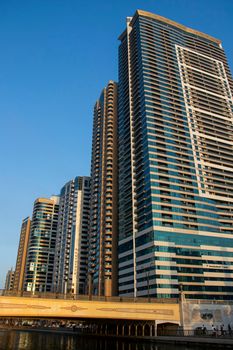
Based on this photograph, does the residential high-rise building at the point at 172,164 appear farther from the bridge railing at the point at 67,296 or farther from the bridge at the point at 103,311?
the bridge railing at the point at 67,296

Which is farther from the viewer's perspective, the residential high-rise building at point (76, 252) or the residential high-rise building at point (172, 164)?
the residential high-rise building at point (76, 252)

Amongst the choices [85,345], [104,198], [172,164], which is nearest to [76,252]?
[104,198]

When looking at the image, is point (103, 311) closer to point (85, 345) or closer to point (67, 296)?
point (85, 345)

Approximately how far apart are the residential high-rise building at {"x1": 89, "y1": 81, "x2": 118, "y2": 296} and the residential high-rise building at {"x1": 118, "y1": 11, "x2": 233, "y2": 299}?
534 centimetres

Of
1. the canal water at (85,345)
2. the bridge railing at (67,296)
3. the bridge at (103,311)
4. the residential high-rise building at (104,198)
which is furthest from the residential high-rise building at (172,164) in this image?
the canal water at (85,345)

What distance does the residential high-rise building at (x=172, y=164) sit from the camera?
112438mm

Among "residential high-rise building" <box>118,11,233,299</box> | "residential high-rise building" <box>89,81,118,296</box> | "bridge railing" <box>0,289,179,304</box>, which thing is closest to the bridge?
"bridge railing" <box>0,289,179,304</box>

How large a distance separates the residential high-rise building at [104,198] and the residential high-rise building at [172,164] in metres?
5.34

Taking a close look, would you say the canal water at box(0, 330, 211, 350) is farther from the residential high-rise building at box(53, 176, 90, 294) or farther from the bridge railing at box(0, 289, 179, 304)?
the residential high-rise building at box(53, 176, 90, 294)

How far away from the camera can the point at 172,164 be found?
130m

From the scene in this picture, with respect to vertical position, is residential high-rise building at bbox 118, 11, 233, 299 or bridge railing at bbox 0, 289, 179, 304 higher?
residential high-rise building at bbox 118, 11, 233, 299

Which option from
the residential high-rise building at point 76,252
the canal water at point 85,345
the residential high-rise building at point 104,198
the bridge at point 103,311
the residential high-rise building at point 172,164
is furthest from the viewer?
the residential high-rise building at point 76,252

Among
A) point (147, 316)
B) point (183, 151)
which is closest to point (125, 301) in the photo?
point (147, 316)

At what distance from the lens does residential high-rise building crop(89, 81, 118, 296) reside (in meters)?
131
